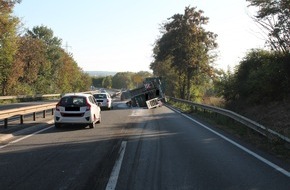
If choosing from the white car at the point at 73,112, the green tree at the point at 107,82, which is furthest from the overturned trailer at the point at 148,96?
the green tree at the point at 107,82

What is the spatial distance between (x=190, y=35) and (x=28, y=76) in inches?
1031

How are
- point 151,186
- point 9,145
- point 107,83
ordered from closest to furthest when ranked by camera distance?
point 151,186, point 9,145, point 107,83

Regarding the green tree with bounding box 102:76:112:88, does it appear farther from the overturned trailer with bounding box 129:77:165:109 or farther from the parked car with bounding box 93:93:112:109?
the parked car with bounding box 93:93:112:109

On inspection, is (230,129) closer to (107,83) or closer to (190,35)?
(190,35)

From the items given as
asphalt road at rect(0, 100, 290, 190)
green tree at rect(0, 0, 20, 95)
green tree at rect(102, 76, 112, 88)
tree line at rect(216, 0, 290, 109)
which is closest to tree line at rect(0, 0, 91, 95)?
green tree at rect(0, 0, 20, 95)

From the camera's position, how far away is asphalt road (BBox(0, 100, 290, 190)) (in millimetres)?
7352

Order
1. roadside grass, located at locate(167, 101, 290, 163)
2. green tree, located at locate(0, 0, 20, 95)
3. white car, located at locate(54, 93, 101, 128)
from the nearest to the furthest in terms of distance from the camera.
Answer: roadside grass, located at locate(167, 101, 290, 163) → white car, located at locate(54, 93, 101, 128) → green tree, located at locate(0, 0, 20, 95)

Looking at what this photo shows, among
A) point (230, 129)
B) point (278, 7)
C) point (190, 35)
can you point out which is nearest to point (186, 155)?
point (230, 129)

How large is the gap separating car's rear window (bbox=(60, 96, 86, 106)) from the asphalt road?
9.28 feet

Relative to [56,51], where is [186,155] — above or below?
below

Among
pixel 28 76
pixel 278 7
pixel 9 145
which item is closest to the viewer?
pixel 9 145

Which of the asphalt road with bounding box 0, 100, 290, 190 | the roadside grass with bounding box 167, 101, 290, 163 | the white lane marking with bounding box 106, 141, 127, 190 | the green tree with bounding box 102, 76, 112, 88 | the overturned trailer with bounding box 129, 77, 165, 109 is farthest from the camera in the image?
the green tree with bounding box 102, 76, 112, 88

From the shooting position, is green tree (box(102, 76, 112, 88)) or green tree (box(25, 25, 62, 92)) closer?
green tree (box(25, 25, 62, 92))

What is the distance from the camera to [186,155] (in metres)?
10.3
